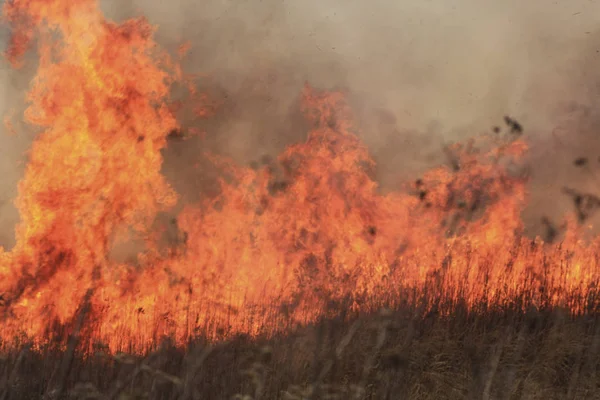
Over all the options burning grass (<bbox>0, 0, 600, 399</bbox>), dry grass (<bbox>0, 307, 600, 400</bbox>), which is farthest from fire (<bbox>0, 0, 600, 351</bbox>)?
dry grass (<bbox>0, 307, 600, 400</bbox>)

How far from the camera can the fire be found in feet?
23.1

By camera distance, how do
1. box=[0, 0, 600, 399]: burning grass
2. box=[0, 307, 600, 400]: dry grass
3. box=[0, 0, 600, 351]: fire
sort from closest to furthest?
box=[0, 307, 600, 400]: dry grass
box=[0, 0, 600, 399]: burning grass
box=[0, 0, 600, 351]: fire

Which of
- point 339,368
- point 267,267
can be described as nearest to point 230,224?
point 267,267

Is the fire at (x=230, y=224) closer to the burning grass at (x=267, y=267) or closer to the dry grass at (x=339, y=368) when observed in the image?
the burning grass at (x=267, y=267)

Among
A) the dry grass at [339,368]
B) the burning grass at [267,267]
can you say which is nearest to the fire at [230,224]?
the burning grass at [267,267]

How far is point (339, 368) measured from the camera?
5.21 meters

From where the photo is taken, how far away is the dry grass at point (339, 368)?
475 cm

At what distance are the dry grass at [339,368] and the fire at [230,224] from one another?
2.22ft

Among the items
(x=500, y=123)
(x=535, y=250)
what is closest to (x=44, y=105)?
(x=535, y=250)

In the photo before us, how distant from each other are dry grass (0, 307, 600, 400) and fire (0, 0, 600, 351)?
0.68m

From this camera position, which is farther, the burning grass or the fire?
the fire

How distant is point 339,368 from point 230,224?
450cm

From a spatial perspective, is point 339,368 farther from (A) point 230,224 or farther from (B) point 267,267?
(A) point 230,224

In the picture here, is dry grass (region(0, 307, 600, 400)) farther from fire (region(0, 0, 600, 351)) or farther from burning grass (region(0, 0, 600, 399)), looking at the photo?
fire (region(0, 0, 600, 351))
